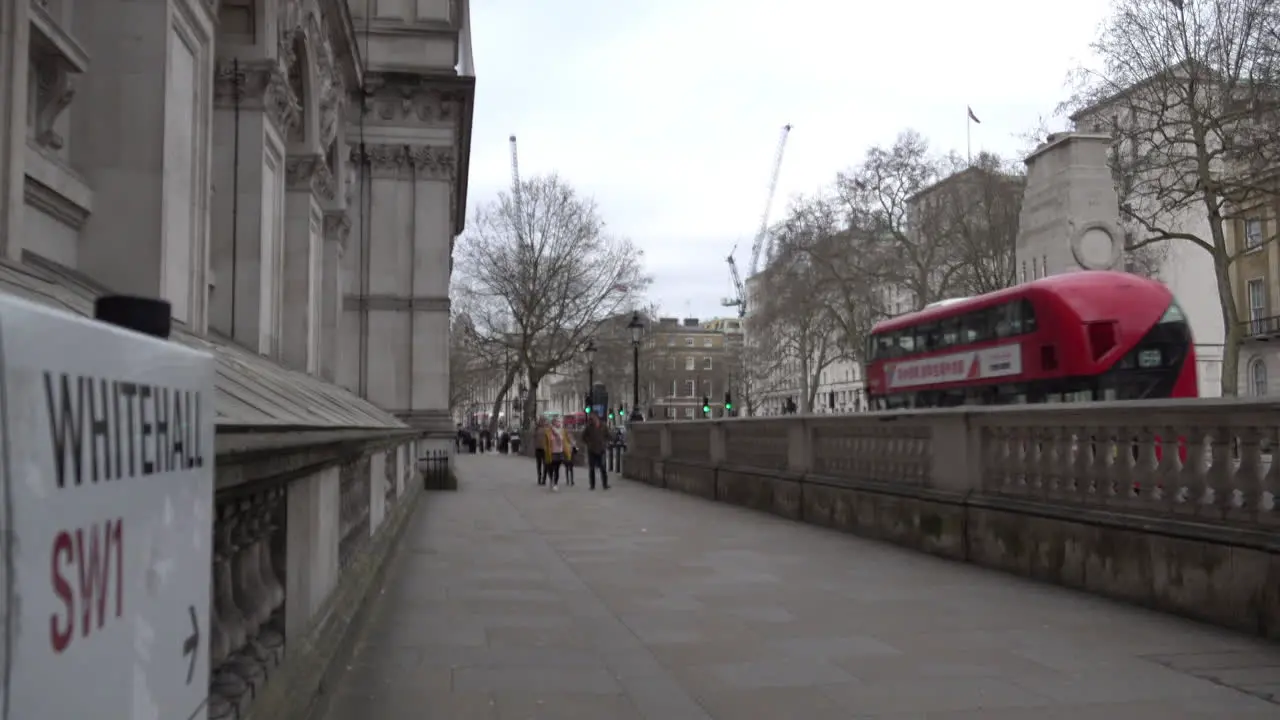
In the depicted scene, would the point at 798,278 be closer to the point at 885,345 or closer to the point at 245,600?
the point at 885,345

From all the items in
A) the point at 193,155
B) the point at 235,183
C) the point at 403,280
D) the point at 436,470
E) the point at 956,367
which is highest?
the point at 403,280

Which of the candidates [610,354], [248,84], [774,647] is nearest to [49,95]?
[248,84]

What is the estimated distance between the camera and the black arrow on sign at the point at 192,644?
6.75 feet

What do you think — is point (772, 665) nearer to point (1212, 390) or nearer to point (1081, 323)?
point (1081, 323)

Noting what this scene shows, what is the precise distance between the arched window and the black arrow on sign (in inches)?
2432

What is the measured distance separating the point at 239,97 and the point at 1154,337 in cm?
1866

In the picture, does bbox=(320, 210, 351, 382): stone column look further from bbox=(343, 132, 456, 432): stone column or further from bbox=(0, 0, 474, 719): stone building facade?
bbox=(343, 132, 456, 432): stone column

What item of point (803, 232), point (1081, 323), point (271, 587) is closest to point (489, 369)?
point (803, 232)

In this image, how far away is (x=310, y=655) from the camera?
502cm

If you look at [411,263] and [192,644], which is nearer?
[192,644]

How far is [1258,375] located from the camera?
5650 centimetres

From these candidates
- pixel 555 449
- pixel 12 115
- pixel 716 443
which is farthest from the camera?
pixel 555 449

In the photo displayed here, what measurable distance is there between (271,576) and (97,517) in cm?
289

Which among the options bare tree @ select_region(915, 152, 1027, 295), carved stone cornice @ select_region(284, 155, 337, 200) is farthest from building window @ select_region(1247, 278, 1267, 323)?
carved stone cornice @ select_region(284, 155, 337, 200)
